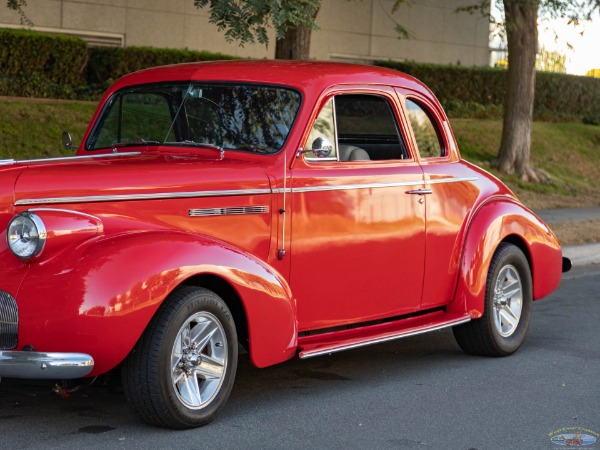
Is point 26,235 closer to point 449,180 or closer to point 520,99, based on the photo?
point 449,180

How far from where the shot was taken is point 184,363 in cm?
550

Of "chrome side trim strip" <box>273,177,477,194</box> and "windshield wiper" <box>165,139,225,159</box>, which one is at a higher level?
"windshield wiper" <box>165,139,225,159</box>

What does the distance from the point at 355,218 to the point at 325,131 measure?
1.81ft

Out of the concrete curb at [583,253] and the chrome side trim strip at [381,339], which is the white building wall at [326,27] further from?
the chrome side trim strip at [381,339]

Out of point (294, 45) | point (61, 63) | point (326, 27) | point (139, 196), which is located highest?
point (326, 27)

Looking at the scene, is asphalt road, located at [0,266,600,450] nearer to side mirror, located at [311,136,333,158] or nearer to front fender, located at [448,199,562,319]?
front fender, located at [448,199,562,319]

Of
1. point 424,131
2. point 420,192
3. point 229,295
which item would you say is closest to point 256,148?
point 229,295

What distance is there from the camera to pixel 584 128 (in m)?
26.3

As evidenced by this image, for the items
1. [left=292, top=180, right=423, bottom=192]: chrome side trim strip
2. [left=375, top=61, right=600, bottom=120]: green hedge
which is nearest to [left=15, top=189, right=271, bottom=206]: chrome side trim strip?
[left=292, top=180, right=423, bottom=192]: chrome side trim strip

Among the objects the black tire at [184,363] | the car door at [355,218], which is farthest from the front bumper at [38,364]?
the car door at [355,218]

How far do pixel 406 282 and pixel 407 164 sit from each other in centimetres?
78

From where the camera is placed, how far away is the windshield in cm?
648

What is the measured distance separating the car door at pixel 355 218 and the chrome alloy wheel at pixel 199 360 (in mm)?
750

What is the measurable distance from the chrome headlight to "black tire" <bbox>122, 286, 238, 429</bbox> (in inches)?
26.7
